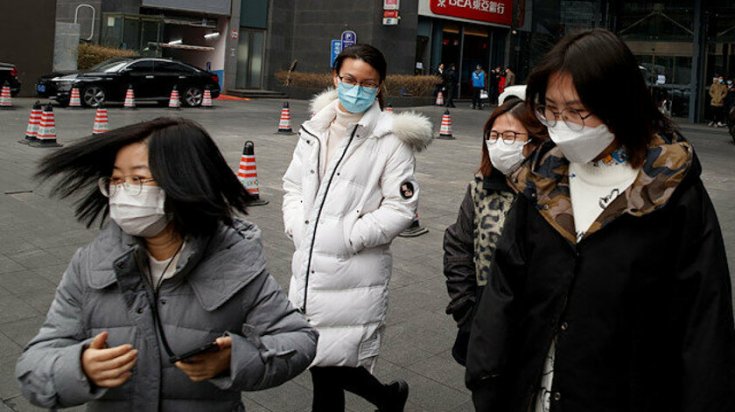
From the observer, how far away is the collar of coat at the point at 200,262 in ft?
6.89

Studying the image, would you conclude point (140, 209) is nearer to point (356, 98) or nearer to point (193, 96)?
point (356, 98)

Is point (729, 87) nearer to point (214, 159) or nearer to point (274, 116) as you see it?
point (274, 116)

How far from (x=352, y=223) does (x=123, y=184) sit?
1.61 m

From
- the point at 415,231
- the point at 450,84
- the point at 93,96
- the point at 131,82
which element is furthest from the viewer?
the point at 450,84

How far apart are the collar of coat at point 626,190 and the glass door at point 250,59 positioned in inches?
1204

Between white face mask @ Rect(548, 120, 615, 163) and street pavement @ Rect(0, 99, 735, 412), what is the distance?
1.62 meters

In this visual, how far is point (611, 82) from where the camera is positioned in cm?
222

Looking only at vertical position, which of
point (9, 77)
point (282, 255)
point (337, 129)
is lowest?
point (282, 255)

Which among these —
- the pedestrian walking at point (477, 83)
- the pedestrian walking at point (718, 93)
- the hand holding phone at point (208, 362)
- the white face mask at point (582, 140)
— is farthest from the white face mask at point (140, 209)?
the pedestrian walking at point (477, 83)

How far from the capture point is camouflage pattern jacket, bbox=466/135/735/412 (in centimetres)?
209

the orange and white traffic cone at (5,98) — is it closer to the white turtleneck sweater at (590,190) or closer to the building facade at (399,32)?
the building facade at (399,32)

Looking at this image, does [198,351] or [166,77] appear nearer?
[198,351]

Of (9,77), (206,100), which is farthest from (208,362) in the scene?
(206,100)

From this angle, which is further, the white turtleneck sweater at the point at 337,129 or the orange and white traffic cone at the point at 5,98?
the orange and white traffic cone at the point at 5,98
